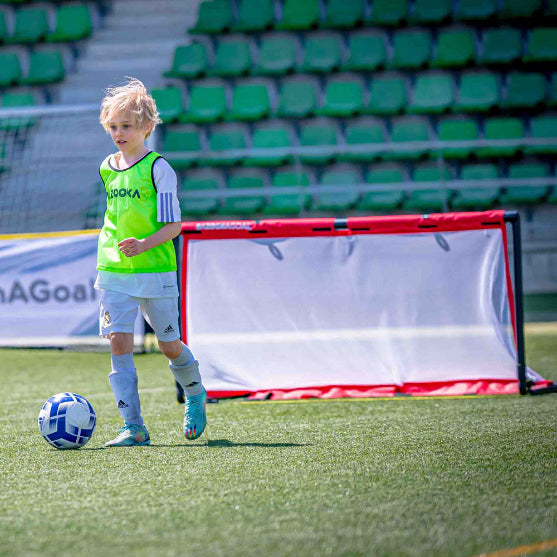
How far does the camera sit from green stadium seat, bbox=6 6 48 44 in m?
15.0

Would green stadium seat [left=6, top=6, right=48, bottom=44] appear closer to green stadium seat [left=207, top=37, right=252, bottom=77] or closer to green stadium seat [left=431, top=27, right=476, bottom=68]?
green stadium seat [left=207, top=37, right=252, bottom=77]

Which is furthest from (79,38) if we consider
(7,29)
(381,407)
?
(381,407)

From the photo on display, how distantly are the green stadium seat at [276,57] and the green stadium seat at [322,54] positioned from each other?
0.22 m

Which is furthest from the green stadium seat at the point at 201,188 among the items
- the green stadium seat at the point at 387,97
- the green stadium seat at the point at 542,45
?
the green stadium seat at the point at 542,45

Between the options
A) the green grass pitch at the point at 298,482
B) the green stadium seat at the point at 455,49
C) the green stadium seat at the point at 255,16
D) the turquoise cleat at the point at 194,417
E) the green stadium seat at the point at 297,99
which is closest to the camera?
the green grass pitch at the point at 298,482

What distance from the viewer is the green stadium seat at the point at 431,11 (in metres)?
14.4

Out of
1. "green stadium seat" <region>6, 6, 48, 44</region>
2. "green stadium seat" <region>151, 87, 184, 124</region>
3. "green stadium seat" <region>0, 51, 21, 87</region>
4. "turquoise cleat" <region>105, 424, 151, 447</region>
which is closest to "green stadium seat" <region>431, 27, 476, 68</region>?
"green stadium seat" <region>151, 87, 184, 124</region>

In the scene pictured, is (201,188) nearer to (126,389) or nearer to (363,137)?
(363,137)

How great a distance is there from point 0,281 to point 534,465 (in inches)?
236

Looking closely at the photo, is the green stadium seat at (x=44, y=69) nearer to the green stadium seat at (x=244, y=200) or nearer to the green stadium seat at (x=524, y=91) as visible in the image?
the green stadium seat at (x=244, y=200)

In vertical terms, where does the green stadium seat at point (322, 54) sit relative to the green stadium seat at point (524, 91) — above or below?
above

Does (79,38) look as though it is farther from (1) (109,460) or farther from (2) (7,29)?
(1) (109,460)

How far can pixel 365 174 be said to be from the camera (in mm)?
13930

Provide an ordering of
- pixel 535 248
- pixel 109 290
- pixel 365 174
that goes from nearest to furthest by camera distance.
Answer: pixel 109 290 → pixel 535 248 → pixel 365 174
